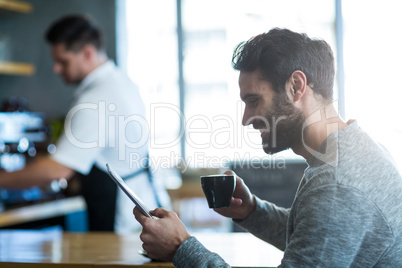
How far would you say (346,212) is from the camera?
30.8 inches

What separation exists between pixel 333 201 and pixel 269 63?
263 mm

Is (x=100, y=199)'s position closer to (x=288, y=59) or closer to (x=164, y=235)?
(x=164, y=235)

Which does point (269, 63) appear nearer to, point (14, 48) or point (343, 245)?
point (343, 245)

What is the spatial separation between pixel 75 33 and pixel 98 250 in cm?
101

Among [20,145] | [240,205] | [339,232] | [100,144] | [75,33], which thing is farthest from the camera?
[20,145]

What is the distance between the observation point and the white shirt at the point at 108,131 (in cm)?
176

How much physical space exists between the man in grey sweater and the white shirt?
0.82m

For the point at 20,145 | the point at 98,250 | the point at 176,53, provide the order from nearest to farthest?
the point at 98,250
the point at 20,145
the point at 176,53

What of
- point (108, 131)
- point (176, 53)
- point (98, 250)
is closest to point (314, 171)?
point (98, 250)

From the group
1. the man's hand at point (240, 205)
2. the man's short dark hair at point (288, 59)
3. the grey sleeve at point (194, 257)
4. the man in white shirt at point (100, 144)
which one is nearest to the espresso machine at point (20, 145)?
the man in white shirt at point (100, 144)

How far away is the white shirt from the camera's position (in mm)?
1759

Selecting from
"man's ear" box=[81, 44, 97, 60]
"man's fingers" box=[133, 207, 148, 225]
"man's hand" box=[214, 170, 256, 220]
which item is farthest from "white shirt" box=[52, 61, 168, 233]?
"man's fingers" box=[133, 207, 148, 225]

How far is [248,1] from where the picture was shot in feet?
11.1

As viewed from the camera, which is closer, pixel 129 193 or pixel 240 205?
pixel 129 193
